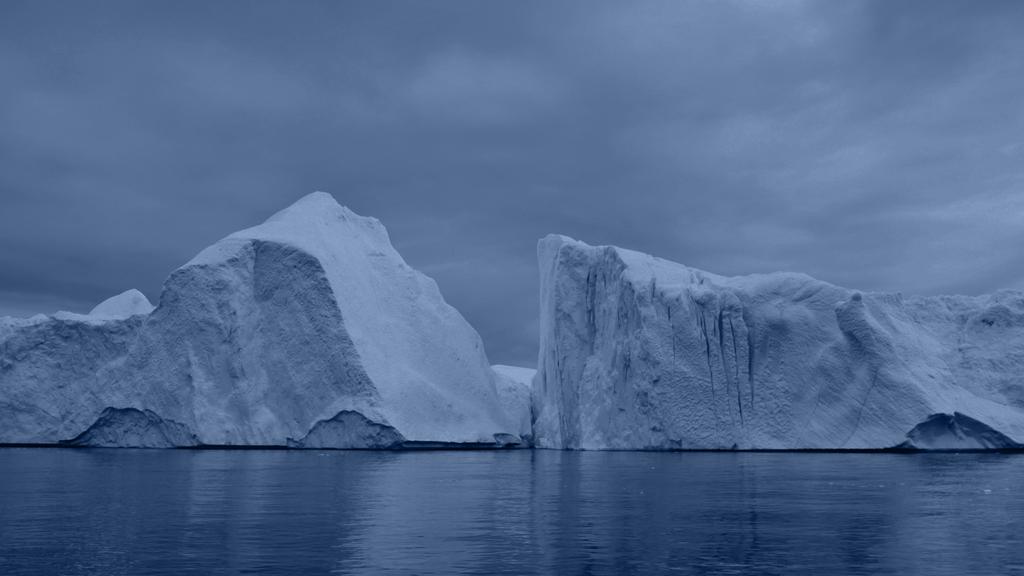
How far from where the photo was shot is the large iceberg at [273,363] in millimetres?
32375

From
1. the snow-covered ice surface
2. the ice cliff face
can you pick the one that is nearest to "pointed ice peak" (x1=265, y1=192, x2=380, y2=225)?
the snow-covered ice surface

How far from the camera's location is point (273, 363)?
33156 millimetres

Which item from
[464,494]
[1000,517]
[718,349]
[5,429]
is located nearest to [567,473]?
[464,494]

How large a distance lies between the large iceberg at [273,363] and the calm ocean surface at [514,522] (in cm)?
1203

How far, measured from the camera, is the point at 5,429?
3825 centimetres

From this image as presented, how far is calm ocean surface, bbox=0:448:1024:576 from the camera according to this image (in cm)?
820

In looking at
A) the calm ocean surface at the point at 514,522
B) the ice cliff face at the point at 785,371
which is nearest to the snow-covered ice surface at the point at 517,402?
the ice cliff face at the point at 785,371

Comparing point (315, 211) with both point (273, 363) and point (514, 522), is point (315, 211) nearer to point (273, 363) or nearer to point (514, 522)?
point (273, 363)

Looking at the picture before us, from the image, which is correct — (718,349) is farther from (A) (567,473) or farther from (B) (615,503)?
(B) (615,503)

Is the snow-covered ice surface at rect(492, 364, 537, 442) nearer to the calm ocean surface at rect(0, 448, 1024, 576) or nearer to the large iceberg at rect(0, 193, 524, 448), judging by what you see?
the large iceberg at rect(0, 193, 524, 448)

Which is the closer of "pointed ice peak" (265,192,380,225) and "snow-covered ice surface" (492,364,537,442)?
"pointed ice peak" (265,192,380,225)

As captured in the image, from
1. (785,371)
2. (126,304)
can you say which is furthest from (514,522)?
(126,304)

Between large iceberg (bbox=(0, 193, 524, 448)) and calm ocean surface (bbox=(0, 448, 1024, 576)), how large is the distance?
1203 centimetres

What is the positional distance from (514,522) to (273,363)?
23482mm
